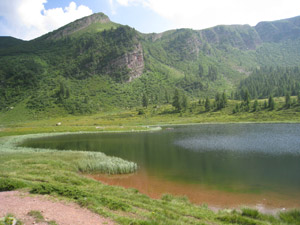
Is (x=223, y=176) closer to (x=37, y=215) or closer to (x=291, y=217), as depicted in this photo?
(x=291, y=217)

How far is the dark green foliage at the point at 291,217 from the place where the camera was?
1714 cm

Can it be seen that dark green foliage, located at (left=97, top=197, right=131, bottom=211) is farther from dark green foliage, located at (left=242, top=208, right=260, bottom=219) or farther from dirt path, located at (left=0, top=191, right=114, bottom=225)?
dark green foliage, located at (left=242, top=208, right=260, bottom=219)

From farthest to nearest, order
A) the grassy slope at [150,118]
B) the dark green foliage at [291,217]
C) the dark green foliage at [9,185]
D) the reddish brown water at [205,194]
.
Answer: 1. the grassy slope at [150,118]
2. the reddish brown water at [205,194]
3. the dark green foliage at [9,185]
4. the dark green foliage at [291,217]

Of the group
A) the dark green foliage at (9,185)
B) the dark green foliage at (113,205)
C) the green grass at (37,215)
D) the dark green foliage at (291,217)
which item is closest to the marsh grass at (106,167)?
the dark green foliage at (9,185)

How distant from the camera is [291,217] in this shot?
58.3 feet

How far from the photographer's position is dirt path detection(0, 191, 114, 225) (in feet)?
42.6

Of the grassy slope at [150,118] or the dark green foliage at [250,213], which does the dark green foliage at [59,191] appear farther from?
the grassy slope at [150,118]

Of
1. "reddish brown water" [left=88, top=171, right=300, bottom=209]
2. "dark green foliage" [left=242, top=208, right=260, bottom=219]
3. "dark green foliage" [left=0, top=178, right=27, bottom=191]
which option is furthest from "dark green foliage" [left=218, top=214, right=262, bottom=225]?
"dark green foliage" [left=0, top=178, right=27, bottom=191]

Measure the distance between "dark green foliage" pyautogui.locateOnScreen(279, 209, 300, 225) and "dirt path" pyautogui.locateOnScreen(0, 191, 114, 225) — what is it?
14.0 meters

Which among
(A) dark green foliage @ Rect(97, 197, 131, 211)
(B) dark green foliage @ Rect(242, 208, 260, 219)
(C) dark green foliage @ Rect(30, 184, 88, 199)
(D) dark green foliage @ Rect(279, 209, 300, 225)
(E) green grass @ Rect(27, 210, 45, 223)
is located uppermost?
(E) green grass @ Rect(27, 210, 45, 223)

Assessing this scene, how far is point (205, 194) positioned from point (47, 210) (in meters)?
18.3

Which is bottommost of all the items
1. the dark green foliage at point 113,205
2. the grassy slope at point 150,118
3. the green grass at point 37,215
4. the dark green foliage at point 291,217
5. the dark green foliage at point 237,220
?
the grassy slope at point 150,118

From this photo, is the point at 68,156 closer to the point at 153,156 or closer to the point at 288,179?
the point at 153,156

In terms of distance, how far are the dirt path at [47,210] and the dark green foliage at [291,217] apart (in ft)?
45.9
